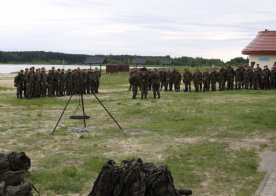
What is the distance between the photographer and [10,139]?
551 inches

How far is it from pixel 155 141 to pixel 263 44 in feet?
79.2

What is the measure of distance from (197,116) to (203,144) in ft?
17.5

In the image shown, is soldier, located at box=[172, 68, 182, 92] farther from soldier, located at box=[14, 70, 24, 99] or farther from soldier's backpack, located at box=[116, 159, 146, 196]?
soldier's backpack, located at box=[116, 159, 146, 196]

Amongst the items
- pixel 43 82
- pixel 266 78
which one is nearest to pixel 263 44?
pixel 266 78

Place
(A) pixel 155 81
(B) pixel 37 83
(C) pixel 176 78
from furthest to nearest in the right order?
(C) pixel 176 78
(B) pixel 37 83
(A) pixel 155 81

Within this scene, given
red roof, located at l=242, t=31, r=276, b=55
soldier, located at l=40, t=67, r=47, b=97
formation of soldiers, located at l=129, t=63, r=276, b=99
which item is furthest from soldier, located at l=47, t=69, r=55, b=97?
red roof, located at l=242, t=31, r=276, b=55

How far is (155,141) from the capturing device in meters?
13.8

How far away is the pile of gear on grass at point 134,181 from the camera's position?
662 centimetres

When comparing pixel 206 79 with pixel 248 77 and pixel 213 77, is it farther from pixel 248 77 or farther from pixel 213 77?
pixel 248 77

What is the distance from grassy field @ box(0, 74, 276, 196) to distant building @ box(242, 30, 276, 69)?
1262cm

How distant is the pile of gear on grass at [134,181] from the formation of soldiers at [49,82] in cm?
1872

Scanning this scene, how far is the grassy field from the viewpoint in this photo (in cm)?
992

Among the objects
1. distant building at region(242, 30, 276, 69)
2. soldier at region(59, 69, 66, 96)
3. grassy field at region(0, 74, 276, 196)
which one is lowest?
grassy field at region(0, 74, 276, 196)

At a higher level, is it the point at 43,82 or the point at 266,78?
the point at 266,78
